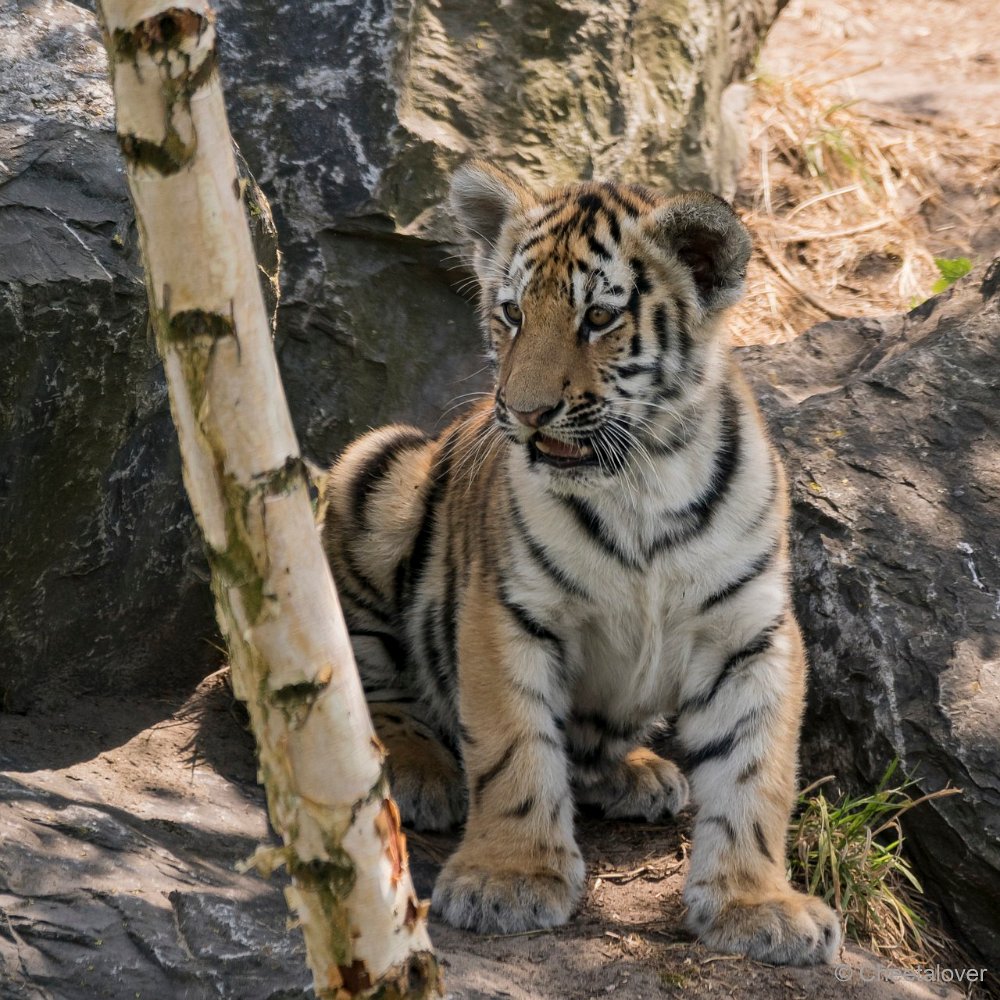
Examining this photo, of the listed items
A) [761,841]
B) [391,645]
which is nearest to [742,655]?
[761,841]

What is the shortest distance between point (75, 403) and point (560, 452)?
1651mm

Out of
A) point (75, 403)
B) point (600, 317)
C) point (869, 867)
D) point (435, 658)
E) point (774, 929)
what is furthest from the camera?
point (435, 658)

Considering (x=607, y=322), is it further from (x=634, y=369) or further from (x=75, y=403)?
(x=75, y=403)

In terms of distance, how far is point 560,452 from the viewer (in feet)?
12.6

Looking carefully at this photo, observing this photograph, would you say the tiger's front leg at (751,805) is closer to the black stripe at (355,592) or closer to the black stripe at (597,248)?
the black stripe at (597,248)

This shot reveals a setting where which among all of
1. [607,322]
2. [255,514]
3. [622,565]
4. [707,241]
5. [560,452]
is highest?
[707,241]

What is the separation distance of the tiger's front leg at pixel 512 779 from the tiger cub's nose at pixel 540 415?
0.64 m

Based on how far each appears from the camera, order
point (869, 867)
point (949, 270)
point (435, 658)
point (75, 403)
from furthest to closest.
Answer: point (949, 270)
point (435, 658)
point (75, 403)
point (869, 867)

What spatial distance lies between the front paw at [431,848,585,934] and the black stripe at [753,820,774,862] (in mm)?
562

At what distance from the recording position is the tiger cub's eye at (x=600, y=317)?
3.82 metres

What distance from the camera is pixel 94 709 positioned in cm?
462

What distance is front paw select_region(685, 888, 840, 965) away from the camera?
365 cm

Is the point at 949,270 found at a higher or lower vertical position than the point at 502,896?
higher

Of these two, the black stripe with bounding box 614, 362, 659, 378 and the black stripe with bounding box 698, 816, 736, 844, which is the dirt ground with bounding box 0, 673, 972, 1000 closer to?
the black stripe with bounding box 698, 816, 736, 844
